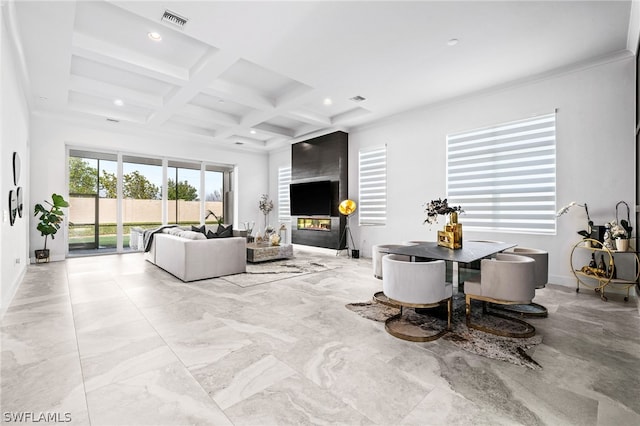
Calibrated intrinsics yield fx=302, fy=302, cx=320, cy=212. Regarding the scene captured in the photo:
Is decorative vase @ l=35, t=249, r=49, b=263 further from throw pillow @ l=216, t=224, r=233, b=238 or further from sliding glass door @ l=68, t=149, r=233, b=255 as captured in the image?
throw pillow @ l=216, t=224, r=233, b=238

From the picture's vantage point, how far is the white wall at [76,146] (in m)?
6.33

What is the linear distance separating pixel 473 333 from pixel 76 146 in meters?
8.54

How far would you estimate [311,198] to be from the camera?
8.06 m

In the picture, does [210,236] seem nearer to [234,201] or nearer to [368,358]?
[368,358]

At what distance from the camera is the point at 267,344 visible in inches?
97.4

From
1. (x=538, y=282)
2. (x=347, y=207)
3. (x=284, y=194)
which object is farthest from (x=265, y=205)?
(x=538, y=282)

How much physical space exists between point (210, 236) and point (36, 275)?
2893 millimetres

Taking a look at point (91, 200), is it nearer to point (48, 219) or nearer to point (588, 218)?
point (48, 219)

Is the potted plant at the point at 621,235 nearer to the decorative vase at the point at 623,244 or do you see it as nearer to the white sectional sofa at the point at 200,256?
the decorative vase at the point at 623,244

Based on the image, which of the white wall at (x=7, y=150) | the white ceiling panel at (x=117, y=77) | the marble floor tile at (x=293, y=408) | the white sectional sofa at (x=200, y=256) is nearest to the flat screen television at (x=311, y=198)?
the white sectional sofa at (x=200, y=256)

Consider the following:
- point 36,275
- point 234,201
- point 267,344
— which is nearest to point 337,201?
point 234,201

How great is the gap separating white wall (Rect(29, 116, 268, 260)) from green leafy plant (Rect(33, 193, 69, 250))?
0.76ft

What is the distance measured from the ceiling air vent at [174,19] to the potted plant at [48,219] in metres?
5.08

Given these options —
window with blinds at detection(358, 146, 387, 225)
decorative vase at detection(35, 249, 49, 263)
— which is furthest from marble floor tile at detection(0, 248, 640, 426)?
window with blinds at detection(358, 146, 387, 225)
